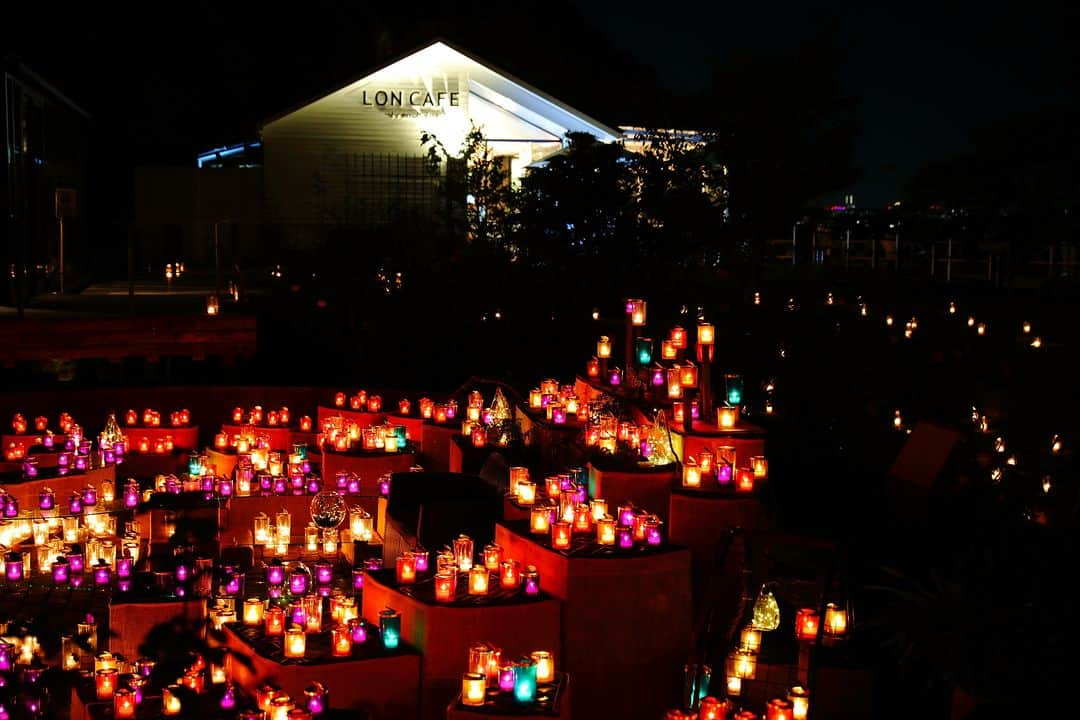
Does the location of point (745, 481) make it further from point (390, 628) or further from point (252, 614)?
point (252, 614)

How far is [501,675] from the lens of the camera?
16.1 feet

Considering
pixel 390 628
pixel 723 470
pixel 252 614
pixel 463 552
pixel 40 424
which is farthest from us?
pixel 40 424

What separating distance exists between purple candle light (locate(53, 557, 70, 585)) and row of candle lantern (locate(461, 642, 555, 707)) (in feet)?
9.90

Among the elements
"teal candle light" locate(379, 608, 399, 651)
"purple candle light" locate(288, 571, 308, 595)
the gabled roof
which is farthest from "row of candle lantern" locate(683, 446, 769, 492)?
the gabled roof

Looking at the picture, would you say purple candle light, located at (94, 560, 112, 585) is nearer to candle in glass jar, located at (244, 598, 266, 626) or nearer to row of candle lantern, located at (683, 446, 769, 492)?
candle in glass jar, located at (244, 598, 266, 626)

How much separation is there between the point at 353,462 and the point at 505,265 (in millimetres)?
4111

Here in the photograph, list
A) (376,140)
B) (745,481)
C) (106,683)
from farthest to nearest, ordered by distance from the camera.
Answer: (376,140) < (745,481) < (106,683)

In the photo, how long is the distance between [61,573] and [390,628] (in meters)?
2.59

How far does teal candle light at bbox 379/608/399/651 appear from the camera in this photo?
5.32 m

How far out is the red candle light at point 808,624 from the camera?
208 inches

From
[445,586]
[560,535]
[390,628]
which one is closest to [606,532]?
[560,535]

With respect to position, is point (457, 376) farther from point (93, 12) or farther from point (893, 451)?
point (93, 12)

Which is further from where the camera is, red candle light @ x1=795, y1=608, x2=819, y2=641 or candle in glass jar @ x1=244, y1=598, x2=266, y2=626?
candle in glass jar @ x1=244, y1=598, x2=266, y2=626

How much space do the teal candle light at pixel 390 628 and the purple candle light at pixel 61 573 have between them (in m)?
2.54
